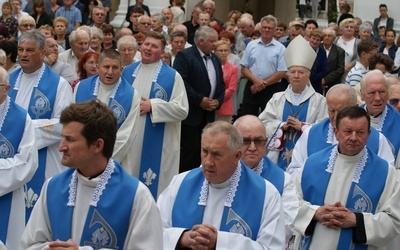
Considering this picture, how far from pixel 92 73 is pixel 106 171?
17.1 ft

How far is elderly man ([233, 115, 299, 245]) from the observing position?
6801 mm

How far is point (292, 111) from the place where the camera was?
962 centimetres

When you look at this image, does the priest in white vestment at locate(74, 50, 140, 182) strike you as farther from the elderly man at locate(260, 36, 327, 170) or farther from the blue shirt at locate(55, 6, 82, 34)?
the blue shirt at locate(55, 6, 82, 34)

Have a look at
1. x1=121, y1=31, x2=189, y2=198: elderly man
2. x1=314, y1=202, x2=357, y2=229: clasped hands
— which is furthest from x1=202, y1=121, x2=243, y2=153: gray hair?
x1=121, y1=31, x2=189, y2=198: elderly man

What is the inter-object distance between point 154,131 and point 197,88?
183 cm

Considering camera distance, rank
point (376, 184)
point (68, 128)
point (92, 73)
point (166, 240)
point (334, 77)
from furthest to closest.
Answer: point (334, 77) → point (92, 73) → point (376, 184) → point (166, 240) → point (68, 128)

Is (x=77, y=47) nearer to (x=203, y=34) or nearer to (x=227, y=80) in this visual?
(x=203, y=34)

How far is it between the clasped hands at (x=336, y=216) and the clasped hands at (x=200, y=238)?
120cm

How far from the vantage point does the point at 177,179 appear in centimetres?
625

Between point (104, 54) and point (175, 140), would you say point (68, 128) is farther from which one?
point (175, 140)

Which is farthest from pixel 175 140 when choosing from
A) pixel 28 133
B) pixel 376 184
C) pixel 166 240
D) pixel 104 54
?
pixel 166 240

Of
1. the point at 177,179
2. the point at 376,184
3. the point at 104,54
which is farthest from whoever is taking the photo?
the point at 104,54

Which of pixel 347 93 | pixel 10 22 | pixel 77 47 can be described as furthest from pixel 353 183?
pixel 10 22

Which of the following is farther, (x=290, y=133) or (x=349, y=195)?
(x=290, y=133)
